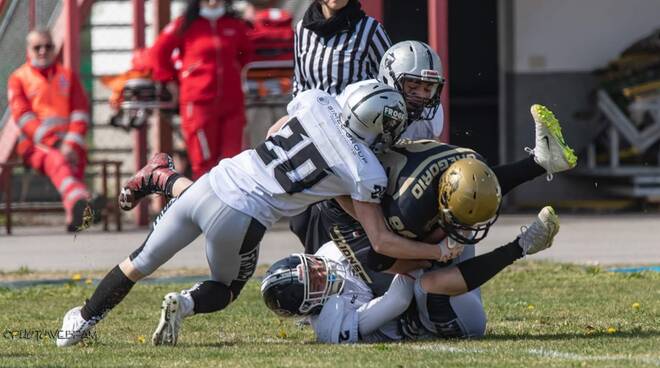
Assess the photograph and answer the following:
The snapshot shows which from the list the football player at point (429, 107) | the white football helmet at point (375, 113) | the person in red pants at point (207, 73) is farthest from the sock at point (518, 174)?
the person in red pants at point (207, 73)

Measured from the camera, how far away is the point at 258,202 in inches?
265

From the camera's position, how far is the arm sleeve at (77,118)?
14.2 metres

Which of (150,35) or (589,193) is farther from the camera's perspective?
(589,193)

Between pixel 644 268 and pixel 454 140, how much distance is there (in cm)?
656

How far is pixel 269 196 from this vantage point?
6.74 meters

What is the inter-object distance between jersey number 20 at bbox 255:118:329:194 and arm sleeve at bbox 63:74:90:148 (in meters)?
7.69

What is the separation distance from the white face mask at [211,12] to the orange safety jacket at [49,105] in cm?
141

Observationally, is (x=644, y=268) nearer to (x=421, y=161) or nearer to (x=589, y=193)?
(x=421, y=161)

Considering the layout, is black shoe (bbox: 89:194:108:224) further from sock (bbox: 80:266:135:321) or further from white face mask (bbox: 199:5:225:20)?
sock (bbox: 80:266:135:321)

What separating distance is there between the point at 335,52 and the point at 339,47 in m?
0.04

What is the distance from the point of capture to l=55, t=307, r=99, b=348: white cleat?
22.8 ft

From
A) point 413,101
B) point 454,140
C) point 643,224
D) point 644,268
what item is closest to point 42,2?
point 454,140

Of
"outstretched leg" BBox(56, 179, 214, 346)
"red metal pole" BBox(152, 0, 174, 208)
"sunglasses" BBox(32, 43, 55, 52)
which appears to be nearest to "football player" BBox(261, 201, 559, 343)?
"outstretched leg" BBox(56, 179, 214, 346)

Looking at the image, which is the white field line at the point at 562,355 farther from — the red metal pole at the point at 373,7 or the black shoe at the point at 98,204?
the red metal pole at the point at 373,7
